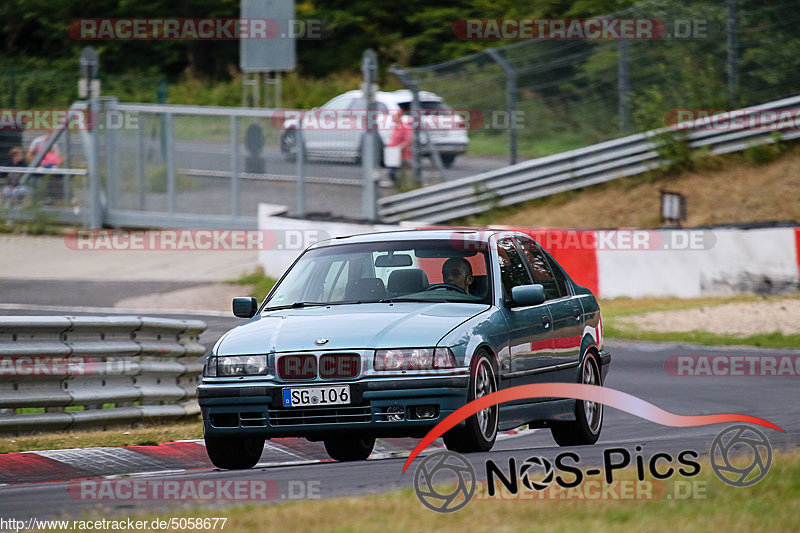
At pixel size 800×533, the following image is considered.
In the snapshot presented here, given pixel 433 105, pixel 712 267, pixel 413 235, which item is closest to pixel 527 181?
pixel 433 105

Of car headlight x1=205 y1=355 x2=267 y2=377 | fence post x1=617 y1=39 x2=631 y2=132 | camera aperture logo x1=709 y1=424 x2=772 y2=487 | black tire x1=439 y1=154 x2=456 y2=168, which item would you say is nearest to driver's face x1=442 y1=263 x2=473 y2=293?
car headlight x1=205 y1=355 x2=267 y2=377

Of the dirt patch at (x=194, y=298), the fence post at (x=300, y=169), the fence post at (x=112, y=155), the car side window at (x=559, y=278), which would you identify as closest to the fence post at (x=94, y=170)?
the fence post at (x=112, y=155)

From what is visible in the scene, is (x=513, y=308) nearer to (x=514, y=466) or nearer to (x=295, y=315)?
(x=295, y=315)

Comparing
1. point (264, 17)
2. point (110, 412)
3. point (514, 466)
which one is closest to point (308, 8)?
point (264, 17)

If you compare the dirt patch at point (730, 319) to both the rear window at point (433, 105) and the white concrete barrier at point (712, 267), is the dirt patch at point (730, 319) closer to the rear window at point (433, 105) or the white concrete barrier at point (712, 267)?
the white concrete barrier at point (712, 267)

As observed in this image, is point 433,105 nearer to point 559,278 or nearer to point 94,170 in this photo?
point 94,170

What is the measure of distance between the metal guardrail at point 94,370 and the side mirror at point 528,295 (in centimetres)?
374

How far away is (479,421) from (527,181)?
17161 mm

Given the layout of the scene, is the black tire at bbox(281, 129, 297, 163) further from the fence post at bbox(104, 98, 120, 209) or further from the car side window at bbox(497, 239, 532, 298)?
the car side window at bbox(497, 239, 532, 298)

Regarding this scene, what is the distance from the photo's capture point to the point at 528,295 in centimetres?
869

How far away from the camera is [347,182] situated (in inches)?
974

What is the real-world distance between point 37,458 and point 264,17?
25.0 meters

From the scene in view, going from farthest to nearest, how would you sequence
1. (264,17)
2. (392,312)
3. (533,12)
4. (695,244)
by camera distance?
(533,12)
(264,17)
(695,244)
(392,312)

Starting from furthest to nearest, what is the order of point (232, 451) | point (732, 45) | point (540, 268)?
1. point (732, 45)
2. point (540, 268)
3. point (232, 451)
